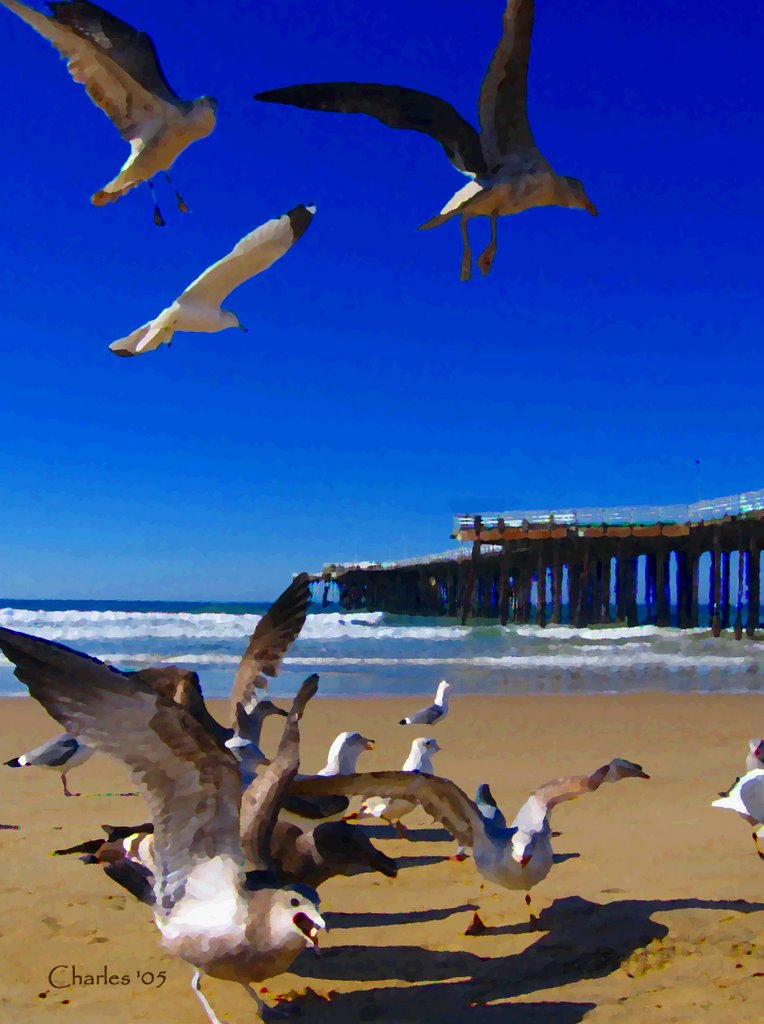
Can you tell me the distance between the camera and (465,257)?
514cm

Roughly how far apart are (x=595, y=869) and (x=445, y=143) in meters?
3.86

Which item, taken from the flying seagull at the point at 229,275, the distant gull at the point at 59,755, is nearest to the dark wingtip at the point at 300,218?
the flying seagull at the point at 229,275

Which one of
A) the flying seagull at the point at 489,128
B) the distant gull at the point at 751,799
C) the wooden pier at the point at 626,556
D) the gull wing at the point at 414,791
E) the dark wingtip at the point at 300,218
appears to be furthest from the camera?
the wooden pier at the point at 626,556

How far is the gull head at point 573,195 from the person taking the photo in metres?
5.23

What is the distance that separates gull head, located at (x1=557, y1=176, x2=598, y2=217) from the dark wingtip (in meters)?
1.25

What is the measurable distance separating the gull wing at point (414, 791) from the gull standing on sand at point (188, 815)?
198 millimetres

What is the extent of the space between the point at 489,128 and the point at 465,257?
2.25 feet

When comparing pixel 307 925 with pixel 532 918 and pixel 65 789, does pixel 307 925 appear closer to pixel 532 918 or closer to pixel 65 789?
pixel 532 918

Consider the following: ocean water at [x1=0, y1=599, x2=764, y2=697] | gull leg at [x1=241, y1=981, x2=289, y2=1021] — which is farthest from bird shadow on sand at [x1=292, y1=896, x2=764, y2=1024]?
ocean water at [x1=0, y1=599, x2=764, y2=697]

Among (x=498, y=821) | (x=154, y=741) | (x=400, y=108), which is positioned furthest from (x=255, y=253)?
(x=498, y=821)

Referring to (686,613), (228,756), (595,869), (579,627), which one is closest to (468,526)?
(579,627)

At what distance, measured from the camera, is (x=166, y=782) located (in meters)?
3.60

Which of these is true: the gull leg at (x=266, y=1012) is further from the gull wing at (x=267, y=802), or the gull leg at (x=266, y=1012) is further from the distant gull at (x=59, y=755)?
the distant gull at (x=59, y=755)

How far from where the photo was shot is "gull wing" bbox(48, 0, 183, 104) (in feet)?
16.3
